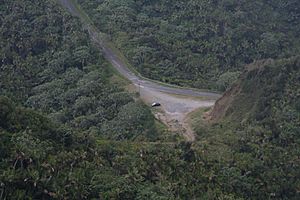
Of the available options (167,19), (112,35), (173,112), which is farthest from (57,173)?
(167,19)

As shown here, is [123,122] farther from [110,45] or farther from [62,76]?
[110,45]

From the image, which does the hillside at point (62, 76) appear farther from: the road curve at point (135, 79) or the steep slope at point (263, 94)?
the steep slope at point (263, 94)

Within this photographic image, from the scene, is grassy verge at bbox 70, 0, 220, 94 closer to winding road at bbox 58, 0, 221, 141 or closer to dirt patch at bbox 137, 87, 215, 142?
winding road at bbox 58, 0, 221, 141

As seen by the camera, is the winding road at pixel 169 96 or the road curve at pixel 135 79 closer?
the winding road at pixel 169 96

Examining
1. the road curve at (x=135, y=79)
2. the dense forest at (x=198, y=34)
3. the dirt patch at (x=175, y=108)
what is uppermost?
the dense forest at (x=198, y=34)

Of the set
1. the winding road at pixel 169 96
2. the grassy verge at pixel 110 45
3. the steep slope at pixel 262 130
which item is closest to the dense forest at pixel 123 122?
the steep slope at pixel 262 130

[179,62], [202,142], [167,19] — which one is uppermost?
[167,19]

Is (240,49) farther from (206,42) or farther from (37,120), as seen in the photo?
(37,120)

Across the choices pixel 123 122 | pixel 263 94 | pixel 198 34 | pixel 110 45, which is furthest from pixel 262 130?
pixel 198 34
